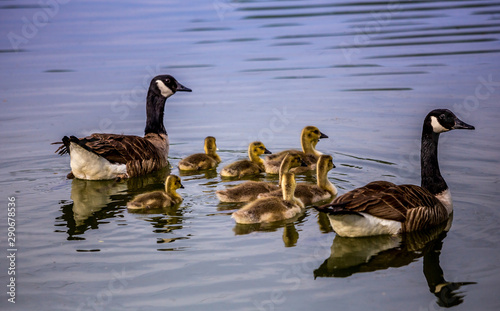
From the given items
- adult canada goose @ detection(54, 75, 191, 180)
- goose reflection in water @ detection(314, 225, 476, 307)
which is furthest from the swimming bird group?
goose reflection in water @ detection(314, 225, 476, 307)

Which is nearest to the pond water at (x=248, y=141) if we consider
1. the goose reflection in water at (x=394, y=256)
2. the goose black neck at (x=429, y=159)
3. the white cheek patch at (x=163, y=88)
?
the goose reflection in water at (x=394, y=256)

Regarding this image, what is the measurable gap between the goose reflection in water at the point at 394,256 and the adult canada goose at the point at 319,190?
150cm

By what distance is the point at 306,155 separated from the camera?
1211cm

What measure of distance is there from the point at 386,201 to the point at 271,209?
1.46m

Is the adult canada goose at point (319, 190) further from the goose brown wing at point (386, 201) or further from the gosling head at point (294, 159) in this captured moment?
the goose brown wing at point (386, 201)

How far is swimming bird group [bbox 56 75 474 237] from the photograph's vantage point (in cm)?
861

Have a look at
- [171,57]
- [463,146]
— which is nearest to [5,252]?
[463,146]

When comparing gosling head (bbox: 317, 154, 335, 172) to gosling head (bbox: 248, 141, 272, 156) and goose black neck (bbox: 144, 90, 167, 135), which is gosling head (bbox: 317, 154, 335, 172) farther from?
goose black neck (bbox: 144, 90, 167, 135)

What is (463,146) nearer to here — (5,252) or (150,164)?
(150,164)

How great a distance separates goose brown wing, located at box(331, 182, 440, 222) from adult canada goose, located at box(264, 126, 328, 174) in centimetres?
310

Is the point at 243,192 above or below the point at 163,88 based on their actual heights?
below

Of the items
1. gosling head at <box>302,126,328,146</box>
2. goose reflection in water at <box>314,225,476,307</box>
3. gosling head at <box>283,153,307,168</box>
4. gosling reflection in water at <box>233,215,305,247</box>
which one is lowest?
goose reflection in water at <box>314,225,476,307</box>

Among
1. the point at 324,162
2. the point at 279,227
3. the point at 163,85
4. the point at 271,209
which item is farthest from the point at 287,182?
the point at 163,85

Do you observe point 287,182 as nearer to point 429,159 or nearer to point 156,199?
point 156,199
